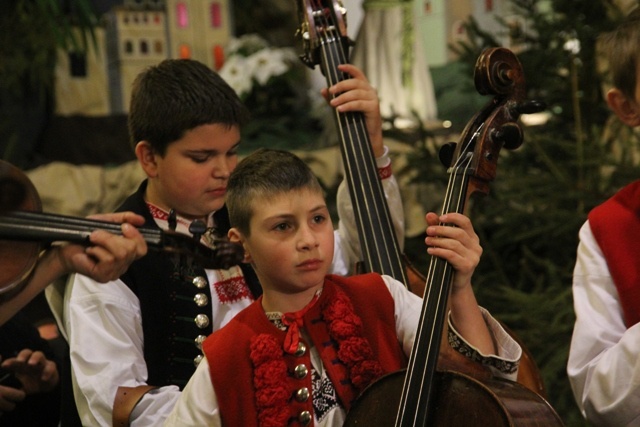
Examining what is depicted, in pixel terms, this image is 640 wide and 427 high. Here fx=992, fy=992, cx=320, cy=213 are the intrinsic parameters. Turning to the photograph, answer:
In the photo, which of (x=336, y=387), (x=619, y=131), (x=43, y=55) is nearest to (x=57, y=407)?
(x=336, y=387)

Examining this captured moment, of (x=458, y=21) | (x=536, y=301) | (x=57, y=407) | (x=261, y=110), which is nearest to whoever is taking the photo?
(x=57, y=407)

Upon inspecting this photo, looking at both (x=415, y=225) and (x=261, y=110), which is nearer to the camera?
(x=415, y=225)

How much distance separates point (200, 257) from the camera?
1744mm

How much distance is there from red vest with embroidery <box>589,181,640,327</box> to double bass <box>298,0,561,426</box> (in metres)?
0.25

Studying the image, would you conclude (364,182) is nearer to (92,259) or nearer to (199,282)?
(199,282)

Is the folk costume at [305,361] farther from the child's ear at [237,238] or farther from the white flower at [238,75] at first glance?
the white flower at [238,75]

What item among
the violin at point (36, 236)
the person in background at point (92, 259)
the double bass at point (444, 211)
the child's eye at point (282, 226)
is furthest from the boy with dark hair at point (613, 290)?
the person in background at point (92, 259)

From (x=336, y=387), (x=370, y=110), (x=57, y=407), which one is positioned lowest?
(x=57, y=407)

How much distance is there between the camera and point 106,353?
2188mm

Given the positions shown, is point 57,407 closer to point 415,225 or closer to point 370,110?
point 370,110

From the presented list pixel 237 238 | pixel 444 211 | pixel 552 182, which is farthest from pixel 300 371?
pixel 552 182

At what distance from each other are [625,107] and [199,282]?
1038 mm

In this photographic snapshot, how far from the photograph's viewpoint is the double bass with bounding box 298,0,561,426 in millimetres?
1754

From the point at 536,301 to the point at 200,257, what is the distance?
94.9 inches
